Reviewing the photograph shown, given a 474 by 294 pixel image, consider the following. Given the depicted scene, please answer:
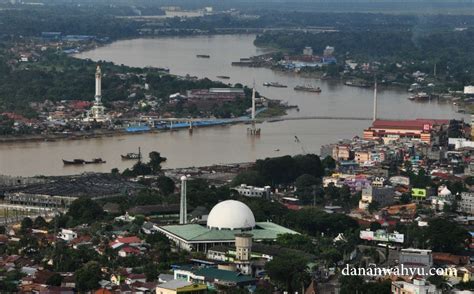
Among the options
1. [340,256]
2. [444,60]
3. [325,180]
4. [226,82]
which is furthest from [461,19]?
[340,256]

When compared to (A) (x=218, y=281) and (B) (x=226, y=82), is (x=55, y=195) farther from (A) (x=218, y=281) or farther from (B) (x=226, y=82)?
(B) (x=226, y=82)

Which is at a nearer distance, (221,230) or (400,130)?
(221,230)

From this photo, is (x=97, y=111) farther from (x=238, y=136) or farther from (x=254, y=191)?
(x=254, y=191)

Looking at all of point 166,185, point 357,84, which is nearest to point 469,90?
point 357,84

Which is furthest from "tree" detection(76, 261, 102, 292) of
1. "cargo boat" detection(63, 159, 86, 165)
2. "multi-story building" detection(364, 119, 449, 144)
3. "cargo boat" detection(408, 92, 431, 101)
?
"cargo boat" detection(408, 92, 431, 101)

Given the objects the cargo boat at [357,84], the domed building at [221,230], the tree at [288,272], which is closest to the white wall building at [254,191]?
the domed building at [221,230]

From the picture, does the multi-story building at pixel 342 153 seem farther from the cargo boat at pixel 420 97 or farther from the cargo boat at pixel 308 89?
the cargo boat at pixel 308 89

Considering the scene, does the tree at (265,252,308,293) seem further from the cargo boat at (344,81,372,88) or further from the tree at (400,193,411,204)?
the cargo boat at (344,81,372,88)
